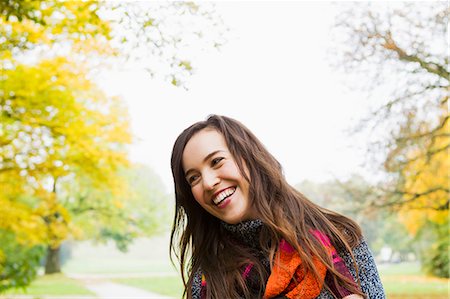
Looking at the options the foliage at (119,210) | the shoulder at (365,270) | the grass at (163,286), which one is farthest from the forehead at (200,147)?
the foliage at (119,210)

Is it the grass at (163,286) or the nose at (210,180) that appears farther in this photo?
the grass at (163,286)

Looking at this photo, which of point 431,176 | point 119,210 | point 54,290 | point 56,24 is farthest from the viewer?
point 119,210

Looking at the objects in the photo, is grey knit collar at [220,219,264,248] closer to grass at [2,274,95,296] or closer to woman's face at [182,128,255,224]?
woman's face at [182,128,255,224]

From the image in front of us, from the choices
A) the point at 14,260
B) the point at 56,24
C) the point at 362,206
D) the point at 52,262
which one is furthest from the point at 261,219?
the point at 52,262

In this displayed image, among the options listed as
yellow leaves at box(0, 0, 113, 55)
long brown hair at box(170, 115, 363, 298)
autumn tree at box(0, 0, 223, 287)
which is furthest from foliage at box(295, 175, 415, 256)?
long brown hair at box(170, 115, 363, 298)

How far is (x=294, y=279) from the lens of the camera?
181 centimetres

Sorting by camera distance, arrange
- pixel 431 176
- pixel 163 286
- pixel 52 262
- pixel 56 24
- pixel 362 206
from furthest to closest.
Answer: pixel 52 262 < pixel 163 286 < pixel 362 206 < pixel 431 176 < pixel 56 24

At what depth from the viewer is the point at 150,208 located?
30.7 meters

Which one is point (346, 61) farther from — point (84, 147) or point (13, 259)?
point (13, 259)

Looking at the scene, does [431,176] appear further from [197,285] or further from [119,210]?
[119,210]

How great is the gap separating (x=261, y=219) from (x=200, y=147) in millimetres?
305

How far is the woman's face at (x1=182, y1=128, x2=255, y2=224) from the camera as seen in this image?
194 centimetres

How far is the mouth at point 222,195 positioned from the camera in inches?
76.5

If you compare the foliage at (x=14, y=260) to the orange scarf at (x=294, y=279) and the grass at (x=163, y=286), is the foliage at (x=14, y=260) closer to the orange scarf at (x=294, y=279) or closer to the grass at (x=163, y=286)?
the grass at (x=163, y=286)
